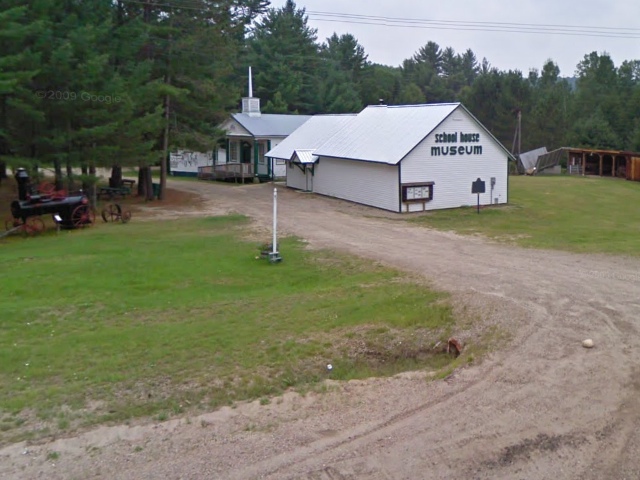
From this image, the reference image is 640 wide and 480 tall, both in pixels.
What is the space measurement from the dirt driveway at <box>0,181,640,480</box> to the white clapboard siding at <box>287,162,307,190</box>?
26742mm

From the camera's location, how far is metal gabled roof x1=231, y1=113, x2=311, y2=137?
46.2 metres

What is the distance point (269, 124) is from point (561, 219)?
79.8ft

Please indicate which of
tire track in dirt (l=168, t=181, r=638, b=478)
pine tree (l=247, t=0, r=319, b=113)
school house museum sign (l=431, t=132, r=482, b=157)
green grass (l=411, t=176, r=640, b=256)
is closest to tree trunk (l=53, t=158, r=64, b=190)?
tire track in dirt (l=168, t=181, r=638, b=478)

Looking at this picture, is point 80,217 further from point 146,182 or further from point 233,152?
point 233,152

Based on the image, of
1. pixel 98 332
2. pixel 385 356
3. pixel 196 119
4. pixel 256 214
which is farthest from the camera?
pixel 196 119

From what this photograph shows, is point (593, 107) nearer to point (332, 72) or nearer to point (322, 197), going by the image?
point (332, 72)

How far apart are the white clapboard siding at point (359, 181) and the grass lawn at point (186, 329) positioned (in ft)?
37.0

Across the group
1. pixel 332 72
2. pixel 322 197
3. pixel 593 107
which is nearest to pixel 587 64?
pixel 593 107

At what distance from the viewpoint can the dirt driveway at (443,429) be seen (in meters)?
7.06

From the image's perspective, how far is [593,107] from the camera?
7331cm

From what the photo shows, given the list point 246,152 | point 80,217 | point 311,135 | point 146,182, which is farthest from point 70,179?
point 246,152

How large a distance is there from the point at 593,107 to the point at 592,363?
69.9 meters

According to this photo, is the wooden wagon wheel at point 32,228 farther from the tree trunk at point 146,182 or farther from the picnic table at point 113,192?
the tree trunk at point 146,182

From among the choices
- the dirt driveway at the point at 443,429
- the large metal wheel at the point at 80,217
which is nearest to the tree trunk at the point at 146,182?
the large metal wheel at the point at 80,217
